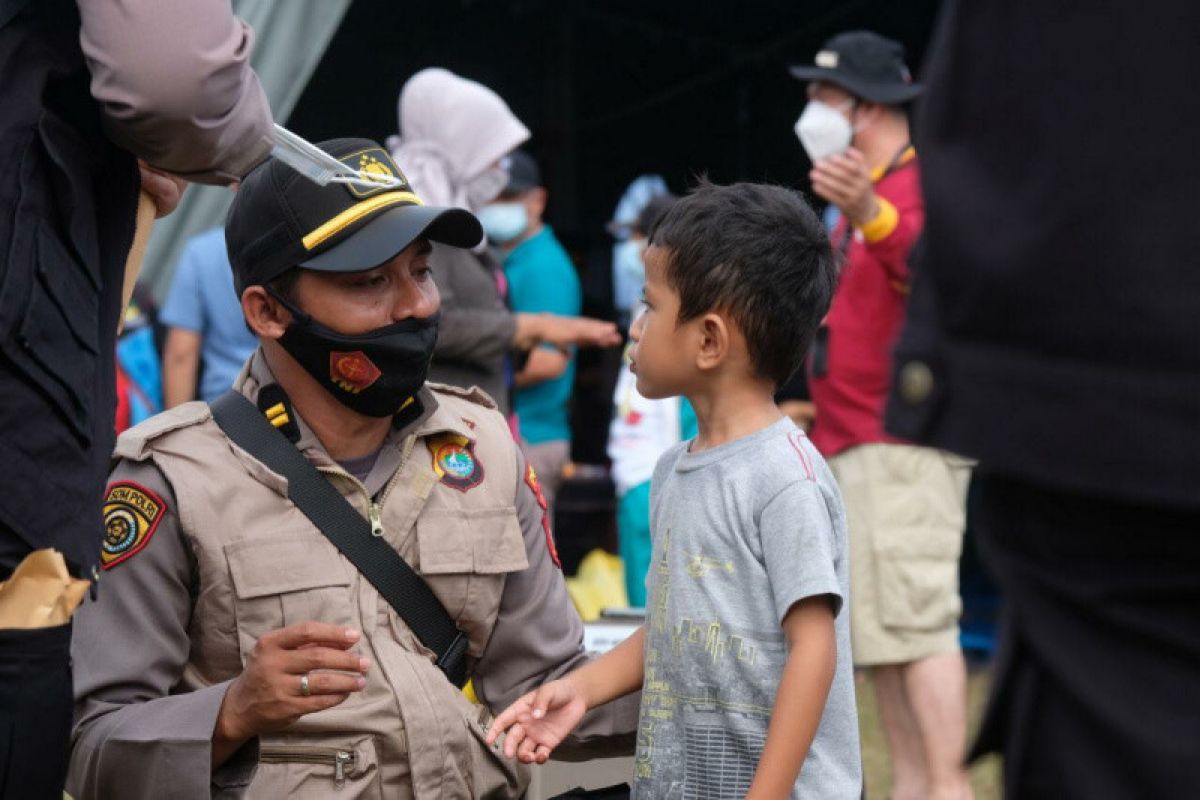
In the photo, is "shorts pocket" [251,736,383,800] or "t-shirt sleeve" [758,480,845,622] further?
"shorts pocket" [251,736,383,800]

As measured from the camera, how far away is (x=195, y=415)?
238cm

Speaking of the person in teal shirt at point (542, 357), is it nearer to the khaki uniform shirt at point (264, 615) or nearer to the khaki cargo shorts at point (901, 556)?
the khaki cargo shorts at point (901, 556)

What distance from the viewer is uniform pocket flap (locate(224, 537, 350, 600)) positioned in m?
2.27

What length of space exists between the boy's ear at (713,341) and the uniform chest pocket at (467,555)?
40 cm

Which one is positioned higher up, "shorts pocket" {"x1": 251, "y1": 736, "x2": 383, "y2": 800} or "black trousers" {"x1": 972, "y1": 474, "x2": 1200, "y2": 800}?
"black trousers" {"x1": 972, "y1": 474, "x2": 1200, "y2": 800}

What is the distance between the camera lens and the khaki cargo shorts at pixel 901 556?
425cm

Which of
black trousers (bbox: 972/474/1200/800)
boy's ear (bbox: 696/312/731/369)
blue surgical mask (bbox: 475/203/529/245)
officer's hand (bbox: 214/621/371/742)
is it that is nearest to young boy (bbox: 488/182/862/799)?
boy's ear (bbox: 696/312/731/369)

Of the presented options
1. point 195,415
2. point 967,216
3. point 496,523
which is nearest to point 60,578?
point 195,415

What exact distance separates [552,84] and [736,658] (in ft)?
23.4

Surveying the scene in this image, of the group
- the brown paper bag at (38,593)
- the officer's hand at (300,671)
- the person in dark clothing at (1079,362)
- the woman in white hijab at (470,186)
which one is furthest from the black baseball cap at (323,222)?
the woman in white hijab at (470,186)

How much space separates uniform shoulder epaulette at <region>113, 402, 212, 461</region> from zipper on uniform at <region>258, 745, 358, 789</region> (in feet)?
1.45

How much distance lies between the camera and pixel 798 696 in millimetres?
2059

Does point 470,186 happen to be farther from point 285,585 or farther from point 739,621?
point 739,621

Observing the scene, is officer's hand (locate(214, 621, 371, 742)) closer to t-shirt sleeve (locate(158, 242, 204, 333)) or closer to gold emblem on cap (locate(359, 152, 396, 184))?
gold emblem on cap (locate(359, 152, 396, 184))
